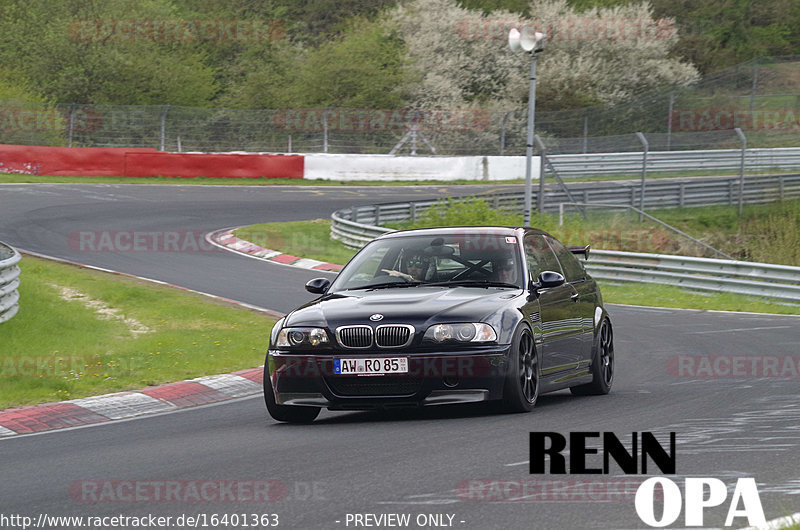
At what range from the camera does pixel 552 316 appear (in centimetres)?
944

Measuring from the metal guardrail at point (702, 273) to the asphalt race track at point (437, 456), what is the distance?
711 cm

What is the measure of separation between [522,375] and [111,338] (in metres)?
6.99

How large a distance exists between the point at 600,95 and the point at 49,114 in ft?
86.5

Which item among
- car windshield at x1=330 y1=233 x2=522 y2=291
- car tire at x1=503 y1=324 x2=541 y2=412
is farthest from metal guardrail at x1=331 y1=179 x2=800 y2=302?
car tire at x1=503 y1=324 x2=541 y2=412

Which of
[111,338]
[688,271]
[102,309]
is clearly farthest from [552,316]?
[688,271]

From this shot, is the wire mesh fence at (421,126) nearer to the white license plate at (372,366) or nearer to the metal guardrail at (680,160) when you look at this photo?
the metal guardrail at (680,160)

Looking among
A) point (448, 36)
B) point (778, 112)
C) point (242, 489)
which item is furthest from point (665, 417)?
point (448, 36)

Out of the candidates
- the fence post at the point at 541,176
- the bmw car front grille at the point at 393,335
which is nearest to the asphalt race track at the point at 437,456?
the bmw car front grille at the point at 393,335

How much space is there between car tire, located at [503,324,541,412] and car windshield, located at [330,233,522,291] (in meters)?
0.66

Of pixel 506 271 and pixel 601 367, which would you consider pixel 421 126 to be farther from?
pixel 506 271

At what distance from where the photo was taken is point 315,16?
6650 centimetres

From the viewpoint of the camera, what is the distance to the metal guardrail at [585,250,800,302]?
68.3ft

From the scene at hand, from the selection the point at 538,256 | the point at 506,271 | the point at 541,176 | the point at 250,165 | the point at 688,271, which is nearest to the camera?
the point at 506,271

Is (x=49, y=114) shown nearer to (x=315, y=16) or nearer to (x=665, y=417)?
(x=315, y=16)
